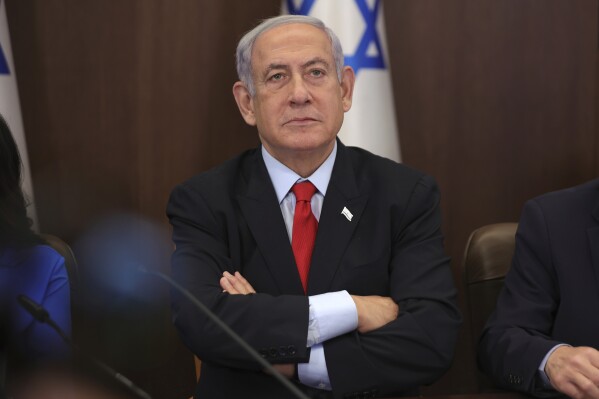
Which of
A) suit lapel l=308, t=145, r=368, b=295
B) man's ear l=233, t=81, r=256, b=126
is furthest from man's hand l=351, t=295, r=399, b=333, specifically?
man's ear l=233, t=81, r=256, b=126

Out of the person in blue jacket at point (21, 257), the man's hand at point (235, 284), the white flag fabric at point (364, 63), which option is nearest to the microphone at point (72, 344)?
the person in blue jacket at point (21, 257)

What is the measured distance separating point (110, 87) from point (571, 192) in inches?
64.1

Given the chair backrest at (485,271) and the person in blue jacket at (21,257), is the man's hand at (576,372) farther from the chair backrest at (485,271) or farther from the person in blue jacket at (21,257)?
the person in blue jacket at (21,257)

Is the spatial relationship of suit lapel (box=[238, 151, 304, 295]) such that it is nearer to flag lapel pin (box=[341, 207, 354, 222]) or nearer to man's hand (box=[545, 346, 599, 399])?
flag lapel pin (box=[341, 207, 354, 222])

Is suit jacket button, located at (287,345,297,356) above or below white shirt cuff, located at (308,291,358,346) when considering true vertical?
below


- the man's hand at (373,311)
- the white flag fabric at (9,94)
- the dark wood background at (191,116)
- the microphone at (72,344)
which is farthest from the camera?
the dark wood background at (191,116)

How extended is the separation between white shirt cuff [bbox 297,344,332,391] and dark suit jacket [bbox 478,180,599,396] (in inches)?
14.9

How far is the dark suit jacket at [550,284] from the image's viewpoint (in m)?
1.83

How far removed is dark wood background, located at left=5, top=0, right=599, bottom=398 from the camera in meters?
2.82

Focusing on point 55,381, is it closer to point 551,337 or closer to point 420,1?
point 551,337

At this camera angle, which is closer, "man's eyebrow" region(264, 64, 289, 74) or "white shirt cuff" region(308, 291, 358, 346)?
"white shirt cuff" region(308, 291, 358, 346)

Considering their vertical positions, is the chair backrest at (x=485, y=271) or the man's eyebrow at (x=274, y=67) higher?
the man's eyebrow at (x=274, y=67)

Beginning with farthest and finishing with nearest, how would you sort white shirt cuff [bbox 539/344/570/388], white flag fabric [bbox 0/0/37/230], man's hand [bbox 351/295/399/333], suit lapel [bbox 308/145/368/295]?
1. white flag fabric [bbox 0/0/37/230]
2. suit lapel [bbox 308/145/368/295]
3. man's hand [bbox 351/295/399/333]
4. white shirt cuff [bbox 539/344/570/388]

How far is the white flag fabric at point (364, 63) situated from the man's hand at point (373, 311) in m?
0.91
